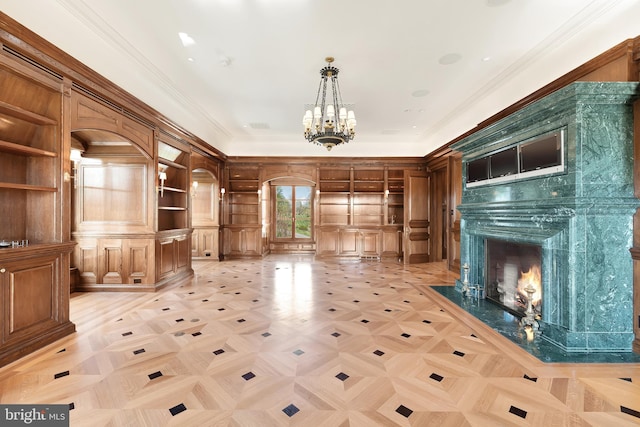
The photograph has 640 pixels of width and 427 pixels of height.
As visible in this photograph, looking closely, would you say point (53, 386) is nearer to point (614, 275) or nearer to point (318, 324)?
point (318, 324)

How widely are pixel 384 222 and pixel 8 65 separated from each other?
7819mm

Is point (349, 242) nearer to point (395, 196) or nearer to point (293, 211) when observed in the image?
point (395, 196)

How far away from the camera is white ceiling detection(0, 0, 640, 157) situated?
120 inches

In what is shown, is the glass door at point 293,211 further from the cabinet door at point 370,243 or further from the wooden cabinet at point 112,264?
the wooden cabinet at point 112,264

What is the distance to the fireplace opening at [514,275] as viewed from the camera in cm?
346

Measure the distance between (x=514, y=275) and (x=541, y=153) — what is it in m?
1.68

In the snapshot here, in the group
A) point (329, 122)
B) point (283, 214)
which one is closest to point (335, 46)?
point (329, 122)

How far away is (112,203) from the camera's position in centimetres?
505

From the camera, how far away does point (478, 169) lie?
448 centimetres

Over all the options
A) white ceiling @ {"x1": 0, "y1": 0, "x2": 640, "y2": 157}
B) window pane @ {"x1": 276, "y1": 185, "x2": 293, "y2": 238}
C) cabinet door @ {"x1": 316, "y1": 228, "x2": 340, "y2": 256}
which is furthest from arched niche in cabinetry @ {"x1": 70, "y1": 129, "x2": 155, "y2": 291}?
window pane @ {"x1": 276, "y1": 185, "x2": 293, "y2": 238}

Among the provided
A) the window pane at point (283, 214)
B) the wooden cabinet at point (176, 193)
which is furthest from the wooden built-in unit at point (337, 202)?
the wooden cabinet at point (176, 193)

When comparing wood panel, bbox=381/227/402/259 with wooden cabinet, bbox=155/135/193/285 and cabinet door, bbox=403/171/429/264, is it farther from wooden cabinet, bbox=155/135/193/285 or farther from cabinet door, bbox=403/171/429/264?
wooden cabinet, bbox=155/135/193/285

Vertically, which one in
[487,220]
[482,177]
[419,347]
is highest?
[482,177]

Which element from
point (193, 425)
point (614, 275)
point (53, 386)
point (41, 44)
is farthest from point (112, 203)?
point (614, 275)
